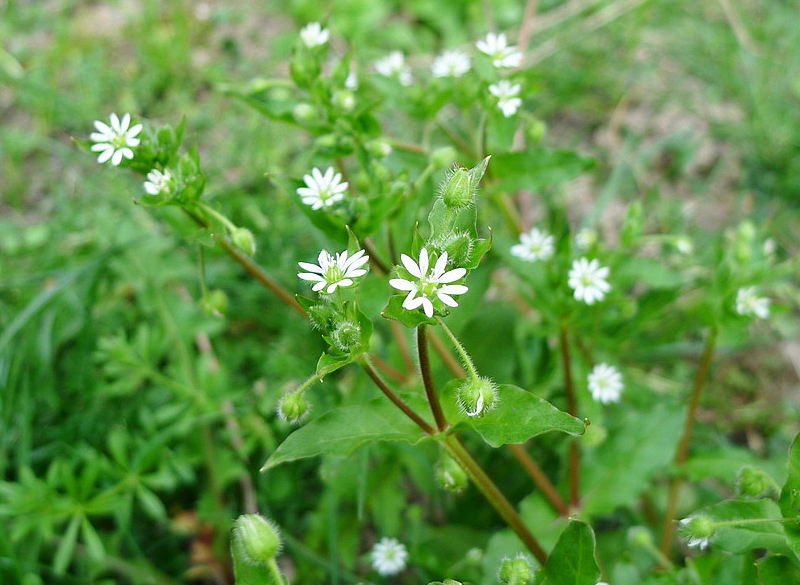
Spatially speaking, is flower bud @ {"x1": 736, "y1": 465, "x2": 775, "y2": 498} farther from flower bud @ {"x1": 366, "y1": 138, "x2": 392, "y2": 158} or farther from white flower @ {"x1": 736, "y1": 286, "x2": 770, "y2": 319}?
flower bud @ {"x1": 366, "y1": 138, "x2": 392, "y2": 158}

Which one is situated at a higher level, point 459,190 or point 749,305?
point 459,190

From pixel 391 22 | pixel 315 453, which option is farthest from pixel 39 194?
pixel 315 453

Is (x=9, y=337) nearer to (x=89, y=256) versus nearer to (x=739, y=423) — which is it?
(x=89, y=256)

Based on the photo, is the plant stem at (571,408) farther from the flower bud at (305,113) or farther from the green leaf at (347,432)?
the flower bud at (305,113)

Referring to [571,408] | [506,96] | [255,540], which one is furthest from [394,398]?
[506,96]

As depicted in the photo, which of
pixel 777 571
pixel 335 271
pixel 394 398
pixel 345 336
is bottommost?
pixel 777 571

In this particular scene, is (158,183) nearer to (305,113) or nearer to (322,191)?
(322,191)
